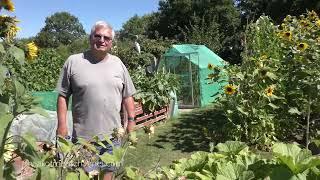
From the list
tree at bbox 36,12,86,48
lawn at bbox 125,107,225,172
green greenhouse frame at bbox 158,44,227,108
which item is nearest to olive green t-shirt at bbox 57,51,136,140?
lawn at bbox 125,107,225,172

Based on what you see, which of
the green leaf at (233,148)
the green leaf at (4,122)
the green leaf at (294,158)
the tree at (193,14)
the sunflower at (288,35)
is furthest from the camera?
the tree at (193,14)

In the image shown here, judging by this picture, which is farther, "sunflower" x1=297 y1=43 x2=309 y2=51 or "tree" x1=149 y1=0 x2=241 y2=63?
"tree" x1=149 y1=0 x2=241 y2=63

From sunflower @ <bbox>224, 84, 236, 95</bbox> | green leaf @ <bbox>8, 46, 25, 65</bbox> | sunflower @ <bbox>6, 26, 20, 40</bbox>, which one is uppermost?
sunflower @ <bbox>6, 26, 20, 40</bbox>

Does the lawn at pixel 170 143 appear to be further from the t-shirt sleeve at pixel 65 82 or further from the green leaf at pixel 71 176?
the green leaf at pixel 71 176

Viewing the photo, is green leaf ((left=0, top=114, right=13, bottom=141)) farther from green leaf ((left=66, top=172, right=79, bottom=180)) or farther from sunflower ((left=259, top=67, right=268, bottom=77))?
sunflower ((left=259, top=67, right=268, bottom=77))

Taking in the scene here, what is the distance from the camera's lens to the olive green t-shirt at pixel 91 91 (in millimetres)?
3445

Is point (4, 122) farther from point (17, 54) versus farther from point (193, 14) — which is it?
A: point (193, 14)

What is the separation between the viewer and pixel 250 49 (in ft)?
26.9

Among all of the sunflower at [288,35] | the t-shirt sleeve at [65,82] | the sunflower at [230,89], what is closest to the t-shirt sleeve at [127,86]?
the t-shirt sleeve at [65,82]

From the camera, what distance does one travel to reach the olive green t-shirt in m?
3.45

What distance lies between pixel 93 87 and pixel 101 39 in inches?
13.1

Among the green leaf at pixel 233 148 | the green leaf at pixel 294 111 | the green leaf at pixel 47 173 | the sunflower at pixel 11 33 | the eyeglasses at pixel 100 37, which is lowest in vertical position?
the green leaf at pixel 294 111

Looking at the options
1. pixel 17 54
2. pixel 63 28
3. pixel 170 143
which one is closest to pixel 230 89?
pixel 170 143

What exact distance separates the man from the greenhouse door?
9.71 meters
